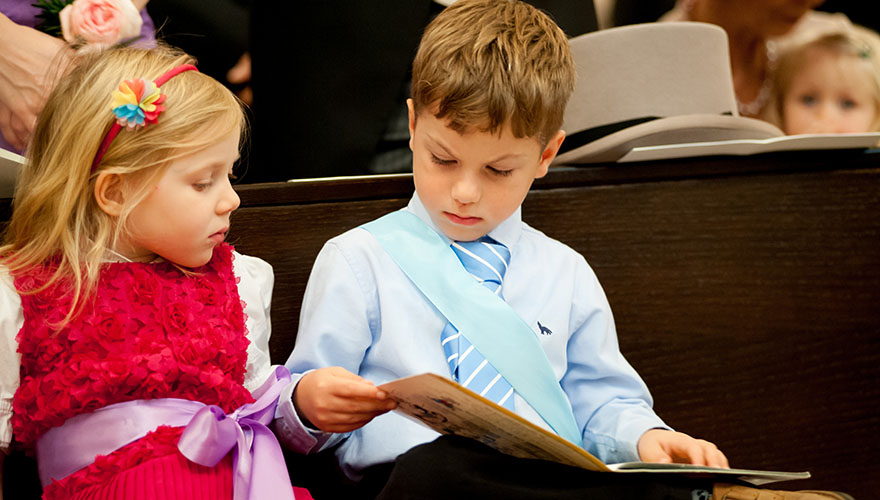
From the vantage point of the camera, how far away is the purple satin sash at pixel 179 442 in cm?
97

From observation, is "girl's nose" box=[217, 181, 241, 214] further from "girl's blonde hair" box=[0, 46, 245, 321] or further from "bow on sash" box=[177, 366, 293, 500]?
"bow on sash" box=[177, 366, 293, 500]

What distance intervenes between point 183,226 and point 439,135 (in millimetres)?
343

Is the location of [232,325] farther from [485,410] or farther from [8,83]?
[8,83]

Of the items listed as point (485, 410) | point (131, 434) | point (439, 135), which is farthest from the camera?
point (439, 135)

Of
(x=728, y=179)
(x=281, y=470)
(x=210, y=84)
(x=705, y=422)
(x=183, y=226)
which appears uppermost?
(x=210, y=84)

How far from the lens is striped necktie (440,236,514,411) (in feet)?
3.79

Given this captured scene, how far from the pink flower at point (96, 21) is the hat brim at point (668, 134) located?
73 centimetres

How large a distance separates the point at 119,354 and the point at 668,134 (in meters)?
0.96

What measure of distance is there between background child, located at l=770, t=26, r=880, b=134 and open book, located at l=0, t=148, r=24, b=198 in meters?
1.74

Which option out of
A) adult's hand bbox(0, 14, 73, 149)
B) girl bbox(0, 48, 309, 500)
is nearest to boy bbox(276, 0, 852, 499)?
girl bbox(0, 48, 309, 500)

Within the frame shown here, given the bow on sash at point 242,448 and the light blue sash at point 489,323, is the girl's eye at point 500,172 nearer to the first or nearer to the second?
the light blue sash at point 489,323

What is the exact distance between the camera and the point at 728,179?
5.01 feet

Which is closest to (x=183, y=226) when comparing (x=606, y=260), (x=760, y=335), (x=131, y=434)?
(x=131, y=434)

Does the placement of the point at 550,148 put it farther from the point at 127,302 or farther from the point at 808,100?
the point at 808,100
